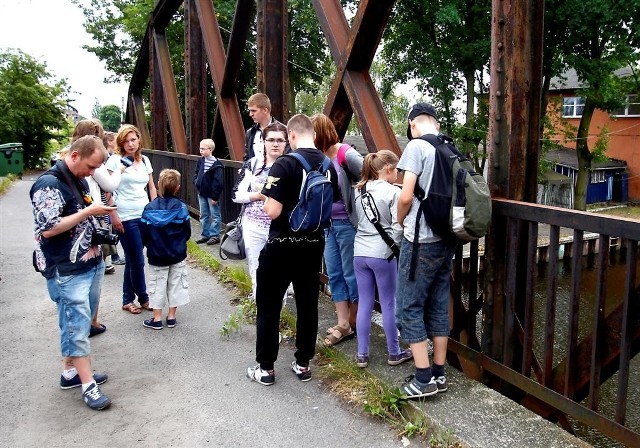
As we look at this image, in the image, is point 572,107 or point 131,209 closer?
point 131,209

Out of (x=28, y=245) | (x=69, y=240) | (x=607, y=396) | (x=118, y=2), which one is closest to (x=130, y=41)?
(x=118, y=2)

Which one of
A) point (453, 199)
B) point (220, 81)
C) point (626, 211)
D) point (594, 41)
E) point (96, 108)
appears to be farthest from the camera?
point (96, 108)

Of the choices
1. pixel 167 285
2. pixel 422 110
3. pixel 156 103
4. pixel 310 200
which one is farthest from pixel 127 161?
pixel 156 103

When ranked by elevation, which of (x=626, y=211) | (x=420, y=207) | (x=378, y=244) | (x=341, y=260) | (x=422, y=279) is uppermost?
(x=420, y=207)

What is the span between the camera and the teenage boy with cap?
9.54 feet

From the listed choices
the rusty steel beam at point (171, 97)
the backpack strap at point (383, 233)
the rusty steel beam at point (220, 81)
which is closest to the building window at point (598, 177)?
the rusty steel beam at point (171, 97)

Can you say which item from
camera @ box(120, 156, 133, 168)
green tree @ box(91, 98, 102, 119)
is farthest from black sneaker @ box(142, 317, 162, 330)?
green tree @ box(91, 98, 102, 119)

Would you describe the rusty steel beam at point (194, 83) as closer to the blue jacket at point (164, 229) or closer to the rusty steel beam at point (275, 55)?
the rusty steel beam at point (275, 55)

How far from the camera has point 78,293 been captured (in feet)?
10.7

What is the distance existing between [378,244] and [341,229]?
19.1 inches

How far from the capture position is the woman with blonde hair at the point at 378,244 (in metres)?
3.44

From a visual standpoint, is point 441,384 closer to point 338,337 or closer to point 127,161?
point 338,337

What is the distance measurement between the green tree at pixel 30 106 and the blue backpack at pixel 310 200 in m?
25.1

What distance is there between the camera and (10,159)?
21.0 metres
